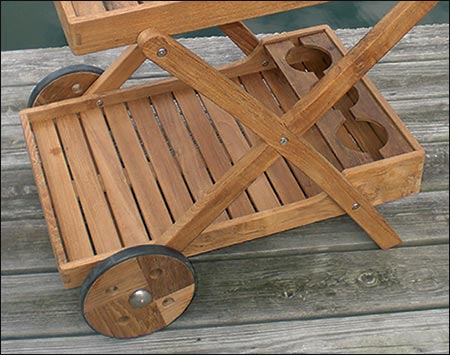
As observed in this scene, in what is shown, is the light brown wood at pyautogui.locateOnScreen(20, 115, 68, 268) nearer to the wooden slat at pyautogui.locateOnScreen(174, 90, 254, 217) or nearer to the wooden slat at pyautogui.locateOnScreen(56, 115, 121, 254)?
the wooden slat at pyautogui.locateOnScreen(56, 115, 121, 254)

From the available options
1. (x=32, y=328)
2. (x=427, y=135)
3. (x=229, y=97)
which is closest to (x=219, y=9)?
(x=229, y=97)

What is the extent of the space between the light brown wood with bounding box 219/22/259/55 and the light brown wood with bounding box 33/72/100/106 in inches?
15.9

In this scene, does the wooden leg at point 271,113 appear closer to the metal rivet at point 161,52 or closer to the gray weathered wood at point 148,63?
the metal rivet at point 161,52

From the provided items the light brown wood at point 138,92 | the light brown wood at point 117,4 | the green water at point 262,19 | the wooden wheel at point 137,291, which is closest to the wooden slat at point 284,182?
the light brown wood at point 138,92

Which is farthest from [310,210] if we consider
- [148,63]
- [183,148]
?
[148,63]

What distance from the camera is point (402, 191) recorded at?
1.98 meters

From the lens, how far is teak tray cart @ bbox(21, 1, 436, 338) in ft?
4.80

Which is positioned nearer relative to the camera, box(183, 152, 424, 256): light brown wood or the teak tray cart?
the teak tray cart

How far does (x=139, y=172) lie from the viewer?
2.01 m

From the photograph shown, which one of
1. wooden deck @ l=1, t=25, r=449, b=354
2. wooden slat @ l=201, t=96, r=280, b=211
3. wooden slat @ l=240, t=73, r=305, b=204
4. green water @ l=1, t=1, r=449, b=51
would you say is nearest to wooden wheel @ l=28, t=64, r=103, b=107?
wooden deck @ l=1, t=25, r=449, b=354

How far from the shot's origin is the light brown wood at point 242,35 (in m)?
2.23

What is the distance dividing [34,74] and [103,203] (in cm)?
84

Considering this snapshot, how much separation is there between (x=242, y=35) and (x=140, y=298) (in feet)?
2.94

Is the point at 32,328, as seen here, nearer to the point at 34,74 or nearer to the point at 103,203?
the point at 103,203
